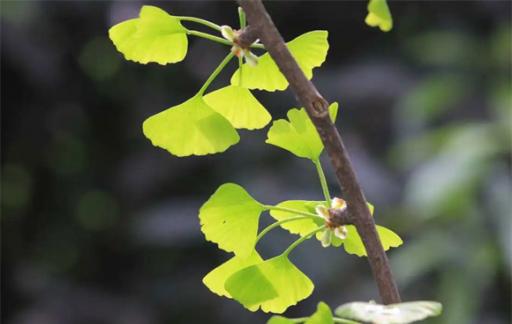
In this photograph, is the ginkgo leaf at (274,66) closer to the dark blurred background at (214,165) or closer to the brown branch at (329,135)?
the brown branch at (329,135)

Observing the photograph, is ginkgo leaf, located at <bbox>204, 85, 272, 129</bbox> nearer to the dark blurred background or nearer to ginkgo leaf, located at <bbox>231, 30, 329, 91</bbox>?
ginkgo leaf, located at <bbox>231, 30, 329, 91</bbox>

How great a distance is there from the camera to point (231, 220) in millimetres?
334

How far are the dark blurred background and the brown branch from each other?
45.2 inches

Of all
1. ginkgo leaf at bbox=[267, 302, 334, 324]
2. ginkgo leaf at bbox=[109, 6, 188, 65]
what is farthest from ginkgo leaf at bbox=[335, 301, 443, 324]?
ginkgo leaf at bbox=[109, 6, 188, 65]

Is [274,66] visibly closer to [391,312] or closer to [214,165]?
[391,312]

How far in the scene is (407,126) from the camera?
165 cm

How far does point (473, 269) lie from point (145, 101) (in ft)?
2.34

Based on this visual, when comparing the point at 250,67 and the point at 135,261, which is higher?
the point at 135,261

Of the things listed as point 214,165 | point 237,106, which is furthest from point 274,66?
point 214,165

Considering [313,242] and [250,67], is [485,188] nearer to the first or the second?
[313,242]

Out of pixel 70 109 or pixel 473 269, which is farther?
pixel 70 109

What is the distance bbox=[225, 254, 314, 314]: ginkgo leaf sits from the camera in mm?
313

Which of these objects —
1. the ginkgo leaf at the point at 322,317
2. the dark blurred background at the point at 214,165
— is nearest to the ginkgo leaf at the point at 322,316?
the ginkgo leaf at the point at 322,317

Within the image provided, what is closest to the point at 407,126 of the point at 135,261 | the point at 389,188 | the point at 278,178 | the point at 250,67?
the point at 389,188
